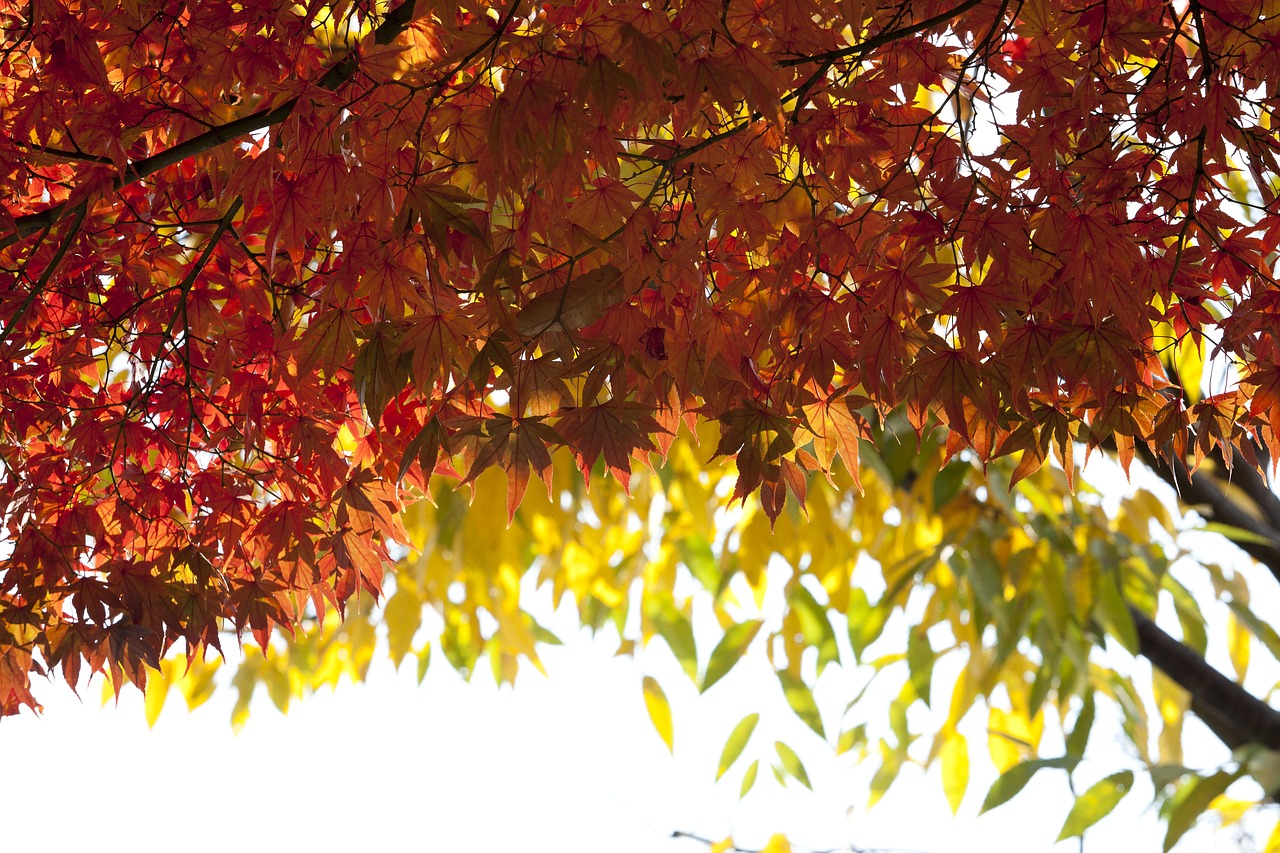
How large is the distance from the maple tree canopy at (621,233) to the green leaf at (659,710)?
1.81 meters

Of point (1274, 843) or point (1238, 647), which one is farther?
point (1238, 647)

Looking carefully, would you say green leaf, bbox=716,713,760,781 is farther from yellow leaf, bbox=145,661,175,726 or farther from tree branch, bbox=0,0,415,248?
tree branch, bbox=0,0,415,248

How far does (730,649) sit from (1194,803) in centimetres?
105

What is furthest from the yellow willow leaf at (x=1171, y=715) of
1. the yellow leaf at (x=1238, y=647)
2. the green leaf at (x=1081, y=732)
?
the green leaf at (x=1081, y=732)

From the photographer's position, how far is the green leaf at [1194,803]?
1640mm

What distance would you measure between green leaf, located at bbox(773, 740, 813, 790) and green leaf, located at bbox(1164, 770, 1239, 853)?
36.4 inches

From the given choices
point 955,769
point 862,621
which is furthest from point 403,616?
point 955,769

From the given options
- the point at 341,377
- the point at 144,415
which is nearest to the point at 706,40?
the point at 341,377

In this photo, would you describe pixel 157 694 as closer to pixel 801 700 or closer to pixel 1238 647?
pixel 801 700

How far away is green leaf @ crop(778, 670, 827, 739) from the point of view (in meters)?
2.39

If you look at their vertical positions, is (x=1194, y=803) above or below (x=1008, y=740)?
below

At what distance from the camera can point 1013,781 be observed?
1.82 metres

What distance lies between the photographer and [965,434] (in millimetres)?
740

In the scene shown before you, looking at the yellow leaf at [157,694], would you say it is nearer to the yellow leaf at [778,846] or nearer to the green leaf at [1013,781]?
the yellow leaf at [778,846]
